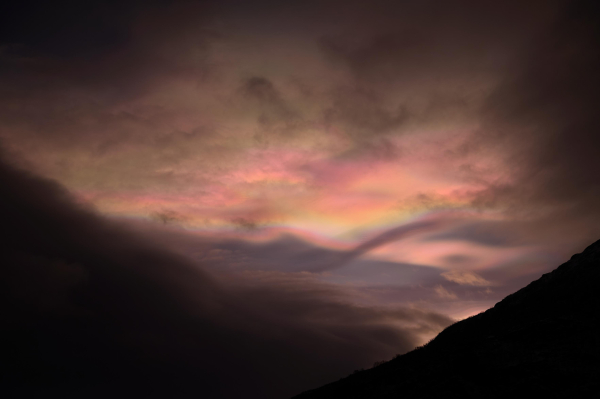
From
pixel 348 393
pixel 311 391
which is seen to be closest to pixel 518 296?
pixel 348 393

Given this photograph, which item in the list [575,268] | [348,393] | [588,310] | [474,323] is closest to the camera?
[588,310]

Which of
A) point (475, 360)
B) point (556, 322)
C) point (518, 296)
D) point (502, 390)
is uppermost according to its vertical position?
point (518, 296)

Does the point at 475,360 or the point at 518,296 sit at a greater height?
the point at 518,296

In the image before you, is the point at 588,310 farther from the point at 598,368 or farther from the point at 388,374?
the point at 388,374

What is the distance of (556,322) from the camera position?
85.1 ft

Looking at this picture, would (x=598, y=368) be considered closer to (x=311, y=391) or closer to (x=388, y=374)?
(x=388, y=374)

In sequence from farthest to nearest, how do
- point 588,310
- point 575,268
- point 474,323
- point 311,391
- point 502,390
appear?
point 311,391
point 474,323
point 575,268
point 588,310
point 502,390

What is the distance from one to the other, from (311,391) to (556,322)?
26805 millimetres

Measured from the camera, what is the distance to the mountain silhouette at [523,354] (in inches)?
854

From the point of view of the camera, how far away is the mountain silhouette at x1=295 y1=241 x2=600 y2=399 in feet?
71.2

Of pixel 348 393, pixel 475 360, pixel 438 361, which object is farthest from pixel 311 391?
pixel 475 360

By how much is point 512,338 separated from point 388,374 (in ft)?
37.6

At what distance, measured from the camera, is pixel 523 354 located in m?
24.6

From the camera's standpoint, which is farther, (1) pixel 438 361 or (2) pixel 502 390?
(1) pixel 438 361
